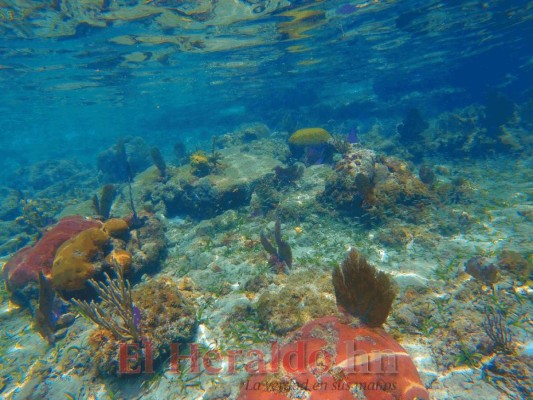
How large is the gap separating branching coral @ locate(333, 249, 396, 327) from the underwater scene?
0.07 feet

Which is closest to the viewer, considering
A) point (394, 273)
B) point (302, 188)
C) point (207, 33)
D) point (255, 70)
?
point (394, 273)

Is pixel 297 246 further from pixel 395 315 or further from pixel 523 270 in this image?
pixel 523 270

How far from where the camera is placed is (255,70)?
28.0m

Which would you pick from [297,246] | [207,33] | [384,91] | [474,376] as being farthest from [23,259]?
[384,91]

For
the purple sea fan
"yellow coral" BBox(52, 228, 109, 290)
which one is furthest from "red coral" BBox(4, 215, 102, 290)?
the purple sea fan

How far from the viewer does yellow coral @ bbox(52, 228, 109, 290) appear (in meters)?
5.97

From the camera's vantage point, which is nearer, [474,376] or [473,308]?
[474,376]

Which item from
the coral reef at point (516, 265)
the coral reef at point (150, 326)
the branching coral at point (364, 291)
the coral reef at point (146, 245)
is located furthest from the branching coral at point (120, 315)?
the coral reef at point (516, 265)

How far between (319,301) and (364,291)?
3.13 ft

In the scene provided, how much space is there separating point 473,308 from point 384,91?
29.1m

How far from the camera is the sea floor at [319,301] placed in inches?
152

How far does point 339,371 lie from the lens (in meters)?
3.05

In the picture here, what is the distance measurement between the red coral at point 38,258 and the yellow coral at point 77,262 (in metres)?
1.04

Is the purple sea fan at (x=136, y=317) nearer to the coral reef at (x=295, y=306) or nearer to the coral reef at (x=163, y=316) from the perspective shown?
the coral reef at (x=163, y=316)
